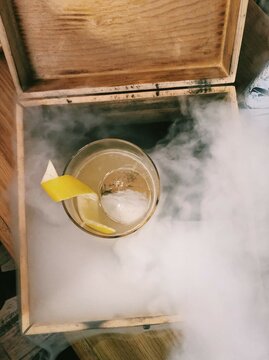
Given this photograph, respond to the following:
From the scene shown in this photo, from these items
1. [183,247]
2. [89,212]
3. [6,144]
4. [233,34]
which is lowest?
[183,247]

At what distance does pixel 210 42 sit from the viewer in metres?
1.10

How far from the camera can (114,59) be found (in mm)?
1130

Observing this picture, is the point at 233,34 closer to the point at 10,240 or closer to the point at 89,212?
the point at 89,212

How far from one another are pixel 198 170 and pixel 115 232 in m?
0.28

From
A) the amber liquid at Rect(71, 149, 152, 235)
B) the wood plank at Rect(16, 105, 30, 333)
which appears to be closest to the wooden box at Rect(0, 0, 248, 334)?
the wood plank at Rect(16, 105, 30, 333)

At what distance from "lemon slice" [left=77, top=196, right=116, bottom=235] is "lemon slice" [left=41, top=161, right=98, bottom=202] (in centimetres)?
3

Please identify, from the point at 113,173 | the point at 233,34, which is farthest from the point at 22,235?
the point at 233,34

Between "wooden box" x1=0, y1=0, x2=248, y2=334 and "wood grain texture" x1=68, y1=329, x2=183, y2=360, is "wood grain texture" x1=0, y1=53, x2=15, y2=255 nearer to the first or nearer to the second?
"wooden box" x1=0, y1=0, x2=248, y2=334

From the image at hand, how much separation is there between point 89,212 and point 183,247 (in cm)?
25

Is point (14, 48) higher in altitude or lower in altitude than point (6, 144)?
higher

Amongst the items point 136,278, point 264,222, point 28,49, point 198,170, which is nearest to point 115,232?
point 136,278

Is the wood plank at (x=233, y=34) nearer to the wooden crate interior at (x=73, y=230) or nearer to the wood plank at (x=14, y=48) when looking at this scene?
the wooden crate interior at (x=73, y=230)

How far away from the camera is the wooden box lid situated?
3.37ft

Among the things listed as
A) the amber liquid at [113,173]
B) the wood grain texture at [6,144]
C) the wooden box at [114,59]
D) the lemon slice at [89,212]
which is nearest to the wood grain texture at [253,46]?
the wooden box at [114,59]
